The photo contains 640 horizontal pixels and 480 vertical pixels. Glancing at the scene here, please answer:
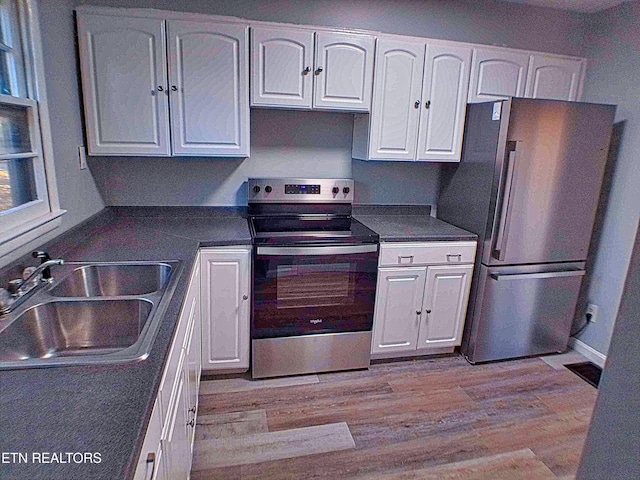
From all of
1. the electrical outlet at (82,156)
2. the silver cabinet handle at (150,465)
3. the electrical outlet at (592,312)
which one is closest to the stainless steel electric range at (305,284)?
the electrical outlet at (82,156)

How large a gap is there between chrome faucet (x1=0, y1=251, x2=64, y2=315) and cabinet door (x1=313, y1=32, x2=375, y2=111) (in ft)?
5.29

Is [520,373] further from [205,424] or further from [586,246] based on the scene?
[205,424]

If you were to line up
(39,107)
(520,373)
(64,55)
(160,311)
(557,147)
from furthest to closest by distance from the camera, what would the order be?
(520,373) → (557,147) → (64,55) → (39,107) → (160,311)

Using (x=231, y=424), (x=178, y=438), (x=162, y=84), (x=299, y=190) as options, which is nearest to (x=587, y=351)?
(x=299, y=190)

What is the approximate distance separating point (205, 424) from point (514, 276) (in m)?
2.00

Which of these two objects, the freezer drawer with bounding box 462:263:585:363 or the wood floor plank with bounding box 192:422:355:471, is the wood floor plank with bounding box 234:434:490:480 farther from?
the freezer drawer with bounding box 462:263:585:363

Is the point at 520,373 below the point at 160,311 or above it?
below

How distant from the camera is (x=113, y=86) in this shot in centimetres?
209

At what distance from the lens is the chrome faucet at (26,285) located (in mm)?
1181

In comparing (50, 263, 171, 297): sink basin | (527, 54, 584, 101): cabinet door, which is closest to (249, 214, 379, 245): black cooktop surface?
(50, 263, 171, 297): sink basin

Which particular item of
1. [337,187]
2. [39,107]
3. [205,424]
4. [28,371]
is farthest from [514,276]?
[39,107]

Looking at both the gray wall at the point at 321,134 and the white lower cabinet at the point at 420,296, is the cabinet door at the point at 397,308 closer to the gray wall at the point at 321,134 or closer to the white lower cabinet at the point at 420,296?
the white lower cabinet at the point at 420,296

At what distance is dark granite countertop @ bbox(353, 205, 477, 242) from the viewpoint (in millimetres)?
2402

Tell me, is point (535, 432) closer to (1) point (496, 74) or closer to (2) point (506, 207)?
(2) point (506, 207)
